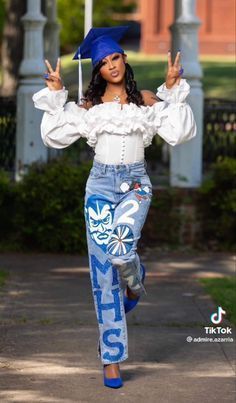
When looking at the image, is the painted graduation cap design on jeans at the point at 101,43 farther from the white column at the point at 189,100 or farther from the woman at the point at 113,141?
the white column at the point at 189,100

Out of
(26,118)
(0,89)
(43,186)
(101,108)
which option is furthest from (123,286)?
(0,89)

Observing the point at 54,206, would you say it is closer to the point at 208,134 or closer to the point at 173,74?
the point at 208,134

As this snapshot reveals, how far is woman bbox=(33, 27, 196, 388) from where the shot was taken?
602 cm

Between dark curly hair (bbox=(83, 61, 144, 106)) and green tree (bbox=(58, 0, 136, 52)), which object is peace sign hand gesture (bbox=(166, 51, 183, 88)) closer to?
dark curly hair (bbox=(83, 61, 144, 106))

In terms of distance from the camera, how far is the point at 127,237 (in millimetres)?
5906

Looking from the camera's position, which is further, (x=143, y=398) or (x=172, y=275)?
(x=172, y=275)

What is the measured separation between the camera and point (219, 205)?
10.8m

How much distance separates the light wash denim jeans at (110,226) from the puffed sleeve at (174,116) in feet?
0.80

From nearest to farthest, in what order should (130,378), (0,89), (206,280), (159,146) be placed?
(130,378) → (206,280) → (159,146) → (0,89)

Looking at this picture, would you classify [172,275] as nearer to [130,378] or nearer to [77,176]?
[77,176]

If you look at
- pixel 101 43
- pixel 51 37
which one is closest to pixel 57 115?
pixel 101 43

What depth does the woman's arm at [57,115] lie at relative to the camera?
20.0 feet

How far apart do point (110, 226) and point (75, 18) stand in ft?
100

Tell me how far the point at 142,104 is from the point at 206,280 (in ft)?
11.5
